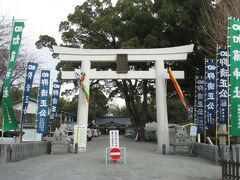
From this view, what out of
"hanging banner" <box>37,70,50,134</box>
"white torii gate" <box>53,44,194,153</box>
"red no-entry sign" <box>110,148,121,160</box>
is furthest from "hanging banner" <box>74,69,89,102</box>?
"red no-entry sign" <box>110,148,121,160</box>

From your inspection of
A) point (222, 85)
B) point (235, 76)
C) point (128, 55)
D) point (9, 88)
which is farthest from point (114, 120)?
point (235, 76)

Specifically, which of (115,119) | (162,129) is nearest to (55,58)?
(162,129)

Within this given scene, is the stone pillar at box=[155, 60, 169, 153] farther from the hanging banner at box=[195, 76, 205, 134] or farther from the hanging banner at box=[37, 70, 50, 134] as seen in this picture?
the hanging banner at box=[37, 70, 50, 134]

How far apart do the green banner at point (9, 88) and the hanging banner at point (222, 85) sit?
916 centimetres

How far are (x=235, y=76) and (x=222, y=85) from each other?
16.8 feet

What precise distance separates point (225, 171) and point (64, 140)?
41.1 feet

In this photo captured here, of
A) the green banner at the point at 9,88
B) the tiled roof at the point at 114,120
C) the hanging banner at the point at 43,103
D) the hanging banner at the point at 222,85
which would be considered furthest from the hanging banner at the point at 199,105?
the tiled roof at the point at 114,120

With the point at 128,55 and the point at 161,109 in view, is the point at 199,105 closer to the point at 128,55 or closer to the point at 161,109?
the point at 161,109

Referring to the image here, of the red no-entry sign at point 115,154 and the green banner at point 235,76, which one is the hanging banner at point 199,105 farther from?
the green banner at point 235,76

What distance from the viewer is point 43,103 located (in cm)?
1994

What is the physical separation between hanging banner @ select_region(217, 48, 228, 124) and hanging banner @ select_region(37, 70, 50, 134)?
9752mm

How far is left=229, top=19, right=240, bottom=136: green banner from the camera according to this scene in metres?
10.6

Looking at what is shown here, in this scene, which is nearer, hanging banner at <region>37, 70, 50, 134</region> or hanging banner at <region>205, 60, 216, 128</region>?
hanging banner at <region>205, 60, 216, 128</region>

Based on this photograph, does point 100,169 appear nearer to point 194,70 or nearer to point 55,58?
point 194,70
